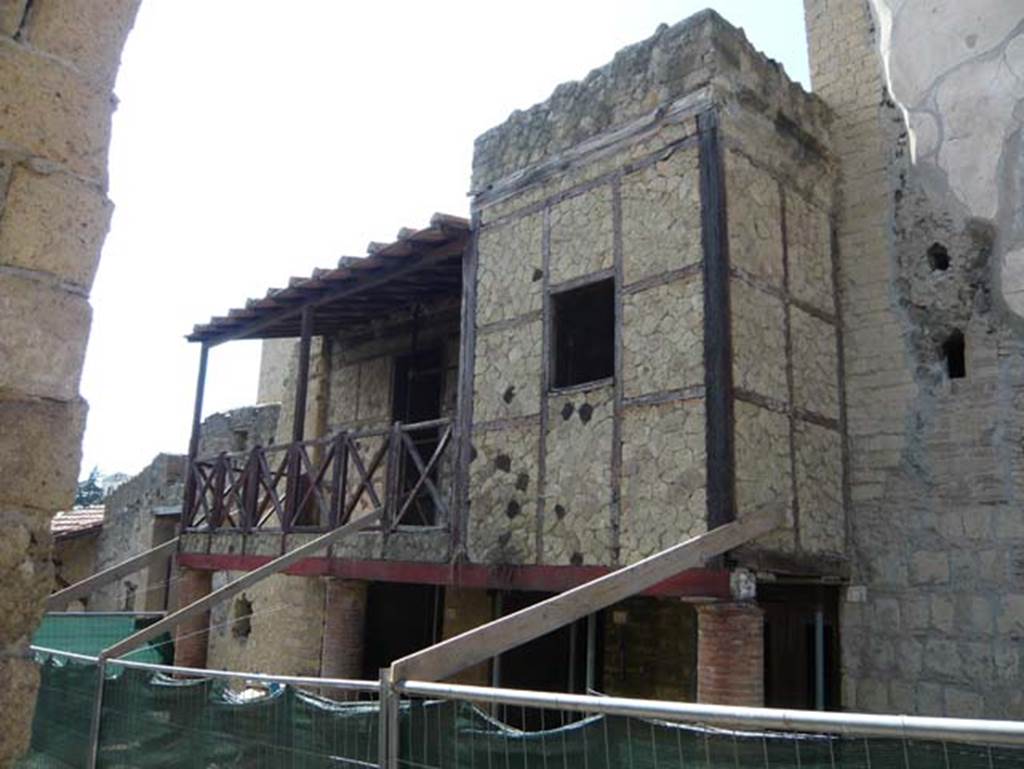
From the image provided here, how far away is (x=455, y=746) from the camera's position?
13.3 feet

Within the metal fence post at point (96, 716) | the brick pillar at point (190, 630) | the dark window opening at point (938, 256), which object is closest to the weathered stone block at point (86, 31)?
the metal fence post at point (96, 716)

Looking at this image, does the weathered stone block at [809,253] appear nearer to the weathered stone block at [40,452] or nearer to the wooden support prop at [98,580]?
the weathered stone block at [40,452]

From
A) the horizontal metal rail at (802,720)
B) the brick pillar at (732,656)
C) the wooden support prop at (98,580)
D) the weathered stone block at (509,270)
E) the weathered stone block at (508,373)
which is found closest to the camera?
the horizontal metal rail at (802,720)

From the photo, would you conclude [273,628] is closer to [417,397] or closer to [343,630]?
[343,630]

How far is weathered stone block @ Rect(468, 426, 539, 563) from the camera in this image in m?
8.28

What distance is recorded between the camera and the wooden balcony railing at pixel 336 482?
30.7 feet

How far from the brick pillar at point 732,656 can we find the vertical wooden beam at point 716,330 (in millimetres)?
687

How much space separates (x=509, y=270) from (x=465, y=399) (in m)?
1.38

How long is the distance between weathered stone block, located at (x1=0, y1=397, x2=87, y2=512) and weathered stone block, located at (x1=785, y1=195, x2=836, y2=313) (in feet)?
22.3

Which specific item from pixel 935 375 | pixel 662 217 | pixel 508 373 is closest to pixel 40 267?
pixel 662 217

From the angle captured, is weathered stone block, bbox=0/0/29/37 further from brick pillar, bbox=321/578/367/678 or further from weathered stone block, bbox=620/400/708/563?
brick pillar, bbox=321/578/367/678

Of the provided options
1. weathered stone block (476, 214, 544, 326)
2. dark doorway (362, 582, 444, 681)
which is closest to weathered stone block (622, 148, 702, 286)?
weathered stone block (476, 214, 544, 326)

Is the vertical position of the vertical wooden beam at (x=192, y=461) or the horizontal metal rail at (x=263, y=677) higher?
the vertical wooden beam at (x=192, y=461)

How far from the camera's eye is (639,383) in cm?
764
